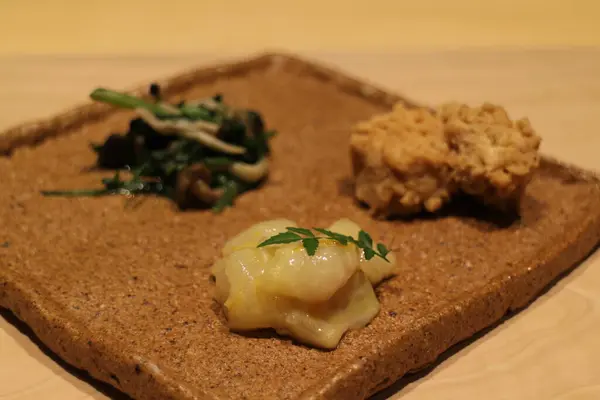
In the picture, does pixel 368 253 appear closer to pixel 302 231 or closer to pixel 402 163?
pixel 302 231

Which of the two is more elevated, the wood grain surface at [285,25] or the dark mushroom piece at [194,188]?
the wood grain surface at [285,25]

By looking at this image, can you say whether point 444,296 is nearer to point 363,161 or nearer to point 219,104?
point 363,161

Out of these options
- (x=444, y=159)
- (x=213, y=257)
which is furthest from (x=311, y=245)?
(x=444, y=159)

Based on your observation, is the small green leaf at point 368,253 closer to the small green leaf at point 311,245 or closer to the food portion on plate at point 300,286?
the food portion on plate at point 300,286

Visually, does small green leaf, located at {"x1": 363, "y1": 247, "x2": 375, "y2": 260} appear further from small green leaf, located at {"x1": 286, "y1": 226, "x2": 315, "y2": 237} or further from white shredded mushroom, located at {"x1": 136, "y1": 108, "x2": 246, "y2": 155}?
white shredded mushroom, located at {"x1": 136, "y1": 108, "x2": 246, "y2": 155}

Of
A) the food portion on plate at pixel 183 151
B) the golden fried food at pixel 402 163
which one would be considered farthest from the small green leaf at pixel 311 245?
the food portion on plate at pixel 183 151

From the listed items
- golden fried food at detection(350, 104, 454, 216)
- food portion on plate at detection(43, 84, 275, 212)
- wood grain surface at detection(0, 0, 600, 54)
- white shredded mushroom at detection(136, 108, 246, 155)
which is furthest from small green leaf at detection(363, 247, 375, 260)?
wood grain surface at detection(0, 0, 600, 54)
